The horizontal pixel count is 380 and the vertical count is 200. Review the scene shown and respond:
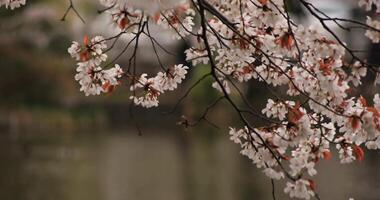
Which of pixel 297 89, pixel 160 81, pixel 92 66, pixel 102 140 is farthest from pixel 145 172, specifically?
pixel 297 89

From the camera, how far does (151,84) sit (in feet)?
7.72

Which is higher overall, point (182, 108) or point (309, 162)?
point (182, 108)

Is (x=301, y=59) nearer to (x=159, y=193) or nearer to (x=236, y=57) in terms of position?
(x=236, y=57)

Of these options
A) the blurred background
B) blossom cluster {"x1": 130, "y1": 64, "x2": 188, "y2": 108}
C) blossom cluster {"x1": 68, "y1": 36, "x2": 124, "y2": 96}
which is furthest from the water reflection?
blossom cluster {"x1": 68, "y1": 36, "x2": 124, "y2": 96}

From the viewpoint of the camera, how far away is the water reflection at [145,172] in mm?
7699

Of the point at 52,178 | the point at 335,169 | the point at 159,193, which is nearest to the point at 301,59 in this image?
the point at 159,193

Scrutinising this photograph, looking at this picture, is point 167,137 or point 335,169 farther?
point 167,137

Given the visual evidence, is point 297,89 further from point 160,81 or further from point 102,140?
point 102,140

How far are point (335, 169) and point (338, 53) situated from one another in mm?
8392

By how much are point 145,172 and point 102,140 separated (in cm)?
526

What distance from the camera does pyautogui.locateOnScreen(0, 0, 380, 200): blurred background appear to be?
7.90 metres

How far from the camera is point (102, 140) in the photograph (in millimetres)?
14852

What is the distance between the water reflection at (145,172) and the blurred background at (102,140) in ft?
0.04

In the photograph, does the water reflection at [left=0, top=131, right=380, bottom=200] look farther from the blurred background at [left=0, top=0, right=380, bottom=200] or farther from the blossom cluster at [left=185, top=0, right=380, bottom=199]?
the blossom cluster at [left=185, top=0, right=380, bottom=199]
